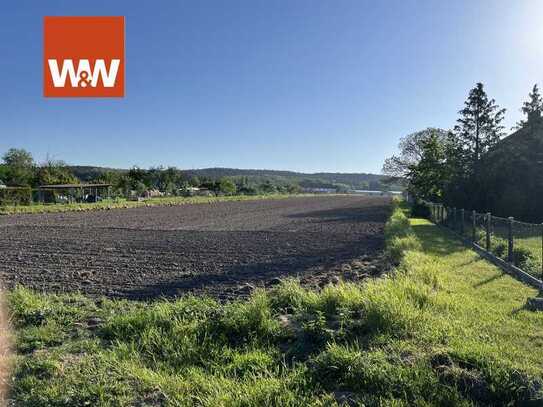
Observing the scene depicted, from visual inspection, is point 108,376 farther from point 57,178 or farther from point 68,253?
point 57,178

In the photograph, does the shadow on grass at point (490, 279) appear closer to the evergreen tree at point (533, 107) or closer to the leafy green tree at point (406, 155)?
the evergreen tree at point (533, 107)

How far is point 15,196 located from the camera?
1422 inches

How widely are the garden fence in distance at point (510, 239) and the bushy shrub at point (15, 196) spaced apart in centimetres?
3477

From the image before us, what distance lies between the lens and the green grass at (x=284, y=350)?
3.17 m

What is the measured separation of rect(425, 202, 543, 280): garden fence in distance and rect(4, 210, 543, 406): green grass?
3.41 metres

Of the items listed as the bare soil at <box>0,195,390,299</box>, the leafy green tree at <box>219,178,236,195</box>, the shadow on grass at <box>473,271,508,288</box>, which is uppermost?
the leafy green tree at <box>219,178,236,195</box>

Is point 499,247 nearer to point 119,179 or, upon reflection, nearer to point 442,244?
point 442,244

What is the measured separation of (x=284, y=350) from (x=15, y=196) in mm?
39189

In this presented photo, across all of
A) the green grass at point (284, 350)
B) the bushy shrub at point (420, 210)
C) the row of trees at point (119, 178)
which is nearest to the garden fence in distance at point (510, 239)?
the green grass at point (284, 350)

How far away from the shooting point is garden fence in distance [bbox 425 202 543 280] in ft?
28.9

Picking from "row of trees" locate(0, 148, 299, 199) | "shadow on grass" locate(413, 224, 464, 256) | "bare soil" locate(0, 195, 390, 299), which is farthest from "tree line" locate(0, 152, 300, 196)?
"shadow on grass" locate(413, 224, 464, 256)

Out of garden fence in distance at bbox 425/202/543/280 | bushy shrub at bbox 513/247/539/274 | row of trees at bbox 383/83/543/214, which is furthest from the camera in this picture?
row of trees at bbox 383/83/543/214

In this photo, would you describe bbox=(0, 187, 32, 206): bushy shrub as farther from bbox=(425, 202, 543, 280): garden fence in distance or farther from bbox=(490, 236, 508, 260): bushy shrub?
bbox=(490, 236, 508, 260): bushy shrub

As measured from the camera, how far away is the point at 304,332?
435 centimetres
